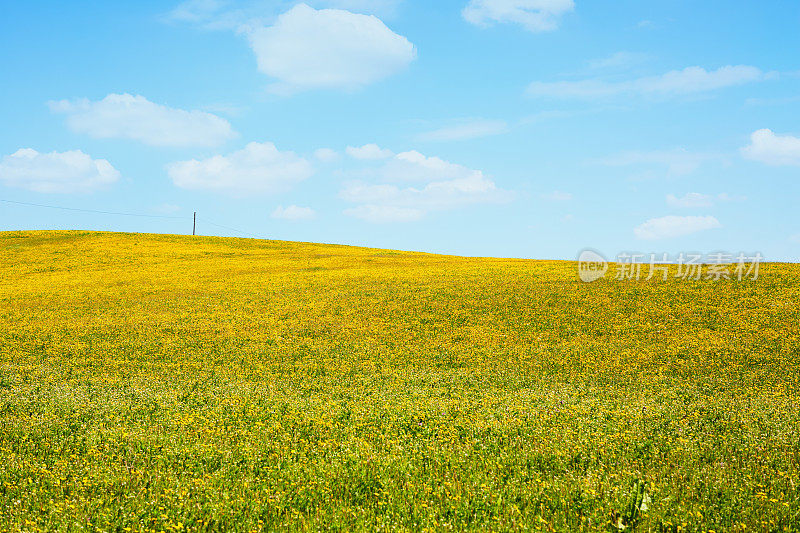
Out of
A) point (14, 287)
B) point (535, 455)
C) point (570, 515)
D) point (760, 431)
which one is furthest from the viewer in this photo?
point (14, 287)

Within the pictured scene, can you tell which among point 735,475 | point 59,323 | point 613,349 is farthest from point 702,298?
point 59,323

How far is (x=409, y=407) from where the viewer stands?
16922mm

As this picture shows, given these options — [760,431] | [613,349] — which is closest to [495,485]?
[760,431]

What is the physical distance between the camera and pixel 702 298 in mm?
35062

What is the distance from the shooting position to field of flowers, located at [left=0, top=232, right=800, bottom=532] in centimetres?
989

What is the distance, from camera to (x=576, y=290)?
129 feet

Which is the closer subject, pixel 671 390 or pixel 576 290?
pixel 671 390

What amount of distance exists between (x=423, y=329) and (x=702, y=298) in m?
19.1

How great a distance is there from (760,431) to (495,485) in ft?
28.3

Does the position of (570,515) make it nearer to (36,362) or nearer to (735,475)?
(735,475)

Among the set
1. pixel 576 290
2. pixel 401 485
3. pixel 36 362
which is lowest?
pixel 36 362

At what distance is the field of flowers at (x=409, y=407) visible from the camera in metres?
9.89

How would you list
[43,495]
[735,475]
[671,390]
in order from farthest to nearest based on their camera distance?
[671,390] → [735,475] → [43,495]

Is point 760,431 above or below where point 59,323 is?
above
